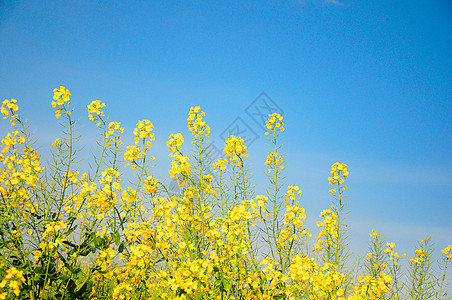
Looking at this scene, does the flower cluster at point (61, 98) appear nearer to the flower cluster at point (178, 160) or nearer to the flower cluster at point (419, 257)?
the flower cluster at point (178, 160)

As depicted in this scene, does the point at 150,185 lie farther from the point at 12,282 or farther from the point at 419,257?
the point at 419,257

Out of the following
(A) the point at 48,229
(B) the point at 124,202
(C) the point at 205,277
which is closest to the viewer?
(C) the point at 205,277

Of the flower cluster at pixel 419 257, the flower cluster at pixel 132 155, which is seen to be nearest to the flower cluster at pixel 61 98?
the flower cluster at pixel 132 155

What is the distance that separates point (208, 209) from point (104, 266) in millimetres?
1086

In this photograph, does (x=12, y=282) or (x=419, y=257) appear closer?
(x=12, y=282)

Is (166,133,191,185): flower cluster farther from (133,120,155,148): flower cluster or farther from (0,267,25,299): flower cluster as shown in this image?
(0,267,25,299): flower cluster

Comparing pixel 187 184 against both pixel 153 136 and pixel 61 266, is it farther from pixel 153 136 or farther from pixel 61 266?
pixel 61 266

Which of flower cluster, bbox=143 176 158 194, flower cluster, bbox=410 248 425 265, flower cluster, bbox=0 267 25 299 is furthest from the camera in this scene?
flower cluster, bbox=410 248 425 265

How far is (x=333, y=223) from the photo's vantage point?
145 inches

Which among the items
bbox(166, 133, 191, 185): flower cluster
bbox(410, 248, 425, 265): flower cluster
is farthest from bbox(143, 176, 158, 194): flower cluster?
bbox(410, 248, 425, 265): flower cluster

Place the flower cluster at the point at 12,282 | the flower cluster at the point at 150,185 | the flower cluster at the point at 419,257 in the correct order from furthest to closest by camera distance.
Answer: the flower cluster at the point at 419,257 → the flower cluster at the point at 150,185 → the flower cluster at the point at 12,282

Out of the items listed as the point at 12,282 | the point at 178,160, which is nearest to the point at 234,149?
the point at 178,160

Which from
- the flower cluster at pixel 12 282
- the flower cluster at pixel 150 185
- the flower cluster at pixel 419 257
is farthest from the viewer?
the flower cluster at pixel 419 257

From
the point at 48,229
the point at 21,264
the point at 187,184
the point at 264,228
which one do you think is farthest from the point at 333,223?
A: the point at 21,264
